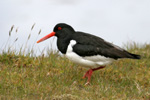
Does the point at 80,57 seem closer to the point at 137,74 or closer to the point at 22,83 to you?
the point at 22,83

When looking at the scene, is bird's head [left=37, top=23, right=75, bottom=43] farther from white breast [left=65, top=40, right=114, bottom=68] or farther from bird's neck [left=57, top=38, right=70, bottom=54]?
white breast [left=65, top=40, right=114, bottom=68]

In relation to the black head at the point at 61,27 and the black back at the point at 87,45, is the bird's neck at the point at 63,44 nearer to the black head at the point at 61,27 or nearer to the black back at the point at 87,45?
the black back at the point at 87,45

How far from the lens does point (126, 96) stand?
21.1 feet

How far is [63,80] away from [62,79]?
0.08 metres

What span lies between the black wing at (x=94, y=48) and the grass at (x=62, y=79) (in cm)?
68

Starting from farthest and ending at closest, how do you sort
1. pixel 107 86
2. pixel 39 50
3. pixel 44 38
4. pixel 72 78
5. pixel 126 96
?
pixel 39 50 < pixel 44 38 < pixel 72 78 < pixel 107 86 < pixel 126 96

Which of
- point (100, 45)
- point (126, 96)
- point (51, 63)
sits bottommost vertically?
point (126, 96)

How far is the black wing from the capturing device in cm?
695

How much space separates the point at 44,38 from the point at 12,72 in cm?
133

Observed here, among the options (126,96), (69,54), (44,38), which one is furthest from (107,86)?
(44,38)

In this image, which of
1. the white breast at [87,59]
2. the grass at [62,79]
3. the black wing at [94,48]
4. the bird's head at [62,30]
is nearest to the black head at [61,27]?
the bird's head at [62,30]

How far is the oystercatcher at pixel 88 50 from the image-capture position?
6969 mm

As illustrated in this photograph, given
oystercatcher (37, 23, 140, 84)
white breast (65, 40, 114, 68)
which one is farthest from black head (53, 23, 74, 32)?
white breast (65, 40, 114, 68)

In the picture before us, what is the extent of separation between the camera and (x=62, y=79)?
714cm
